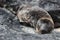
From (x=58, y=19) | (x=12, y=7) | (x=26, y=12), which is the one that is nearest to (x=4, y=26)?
(x=26, y=12)

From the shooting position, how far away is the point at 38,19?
255cm

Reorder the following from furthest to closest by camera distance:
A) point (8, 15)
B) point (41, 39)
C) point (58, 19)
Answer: point (58, 19) → point (8, 15) → point (41, 39)

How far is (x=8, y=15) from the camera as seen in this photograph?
108 inches

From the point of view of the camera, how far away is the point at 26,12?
9.46 feet

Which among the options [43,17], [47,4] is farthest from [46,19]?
[47,4]

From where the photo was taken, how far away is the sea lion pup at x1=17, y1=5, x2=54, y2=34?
7.86 ft

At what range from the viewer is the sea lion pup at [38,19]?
2.39 m

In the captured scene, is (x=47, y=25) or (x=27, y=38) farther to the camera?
(x=47, y=25)

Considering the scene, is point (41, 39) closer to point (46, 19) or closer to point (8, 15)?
point (46, 19)

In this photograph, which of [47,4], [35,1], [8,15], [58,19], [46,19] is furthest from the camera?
[35,1]

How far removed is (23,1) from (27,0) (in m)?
0.09

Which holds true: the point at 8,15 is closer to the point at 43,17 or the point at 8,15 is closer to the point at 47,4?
the point at 43,17

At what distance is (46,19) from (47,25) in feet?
0.35

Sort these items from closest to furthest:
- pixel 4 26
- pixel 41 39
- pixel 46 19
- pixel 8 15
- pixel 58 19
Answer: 1. pixel 41 39
2. pixel 4 26
3. pixel 46 19
4. pixel 8 15
5. pixel 58 19
